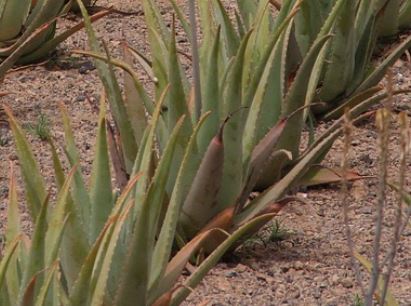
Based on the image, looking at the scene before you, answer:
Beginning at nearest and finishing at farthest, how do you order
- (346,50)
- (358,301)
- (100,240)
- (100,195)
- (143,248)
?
(100,240) → (143,248) → (100,195) → (358,301) → (346,50)

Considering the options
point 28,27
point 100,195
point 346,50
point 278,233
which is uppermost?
point 28,27

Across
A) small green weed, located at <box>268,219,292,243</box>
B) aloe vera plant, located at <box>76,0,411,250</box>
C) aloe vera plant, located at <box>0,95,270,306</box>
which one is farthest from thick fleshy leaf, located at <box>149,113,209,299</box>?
A: small green weed, located at <box>268,219,292,243</box>

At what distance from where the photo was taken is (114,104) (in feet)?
11.6

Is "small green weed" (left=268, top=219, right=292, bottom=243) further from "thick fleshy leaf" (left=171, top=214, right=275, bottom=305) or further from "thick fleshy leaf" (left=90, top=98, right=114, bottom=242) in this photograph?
"thick fleshy leaf" (left=90, top=98, right=114, bottom=242)

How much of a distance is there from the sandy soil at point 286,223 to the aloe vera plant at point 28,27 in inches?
3.6

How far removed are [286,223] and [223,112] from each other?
0.55 metres

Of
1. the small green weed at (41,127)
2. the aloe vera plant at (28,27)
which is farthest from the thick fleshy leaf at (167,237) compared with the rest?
the aloe vera plant at (28,27)

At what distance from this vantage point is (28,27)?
506cm

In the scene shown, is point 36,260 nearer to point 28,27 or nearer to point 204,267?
point 204,267

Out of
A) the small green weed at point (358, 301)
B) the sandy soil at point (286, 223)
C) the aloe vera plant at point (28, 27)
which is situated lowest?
the small green weed at point (358, 301)

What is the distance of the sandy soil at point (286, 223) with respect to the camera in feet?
11.4

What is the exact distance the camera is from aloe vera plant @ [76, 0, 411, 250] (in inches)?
138

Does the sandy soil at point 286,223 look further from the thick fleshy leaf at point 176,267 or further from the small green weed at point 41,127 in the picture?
the thick fleshy leaf at point 176,267

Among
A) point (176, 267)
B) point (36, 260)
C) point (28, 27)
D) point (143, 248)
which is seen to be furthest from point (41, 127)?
point (36, 260)
